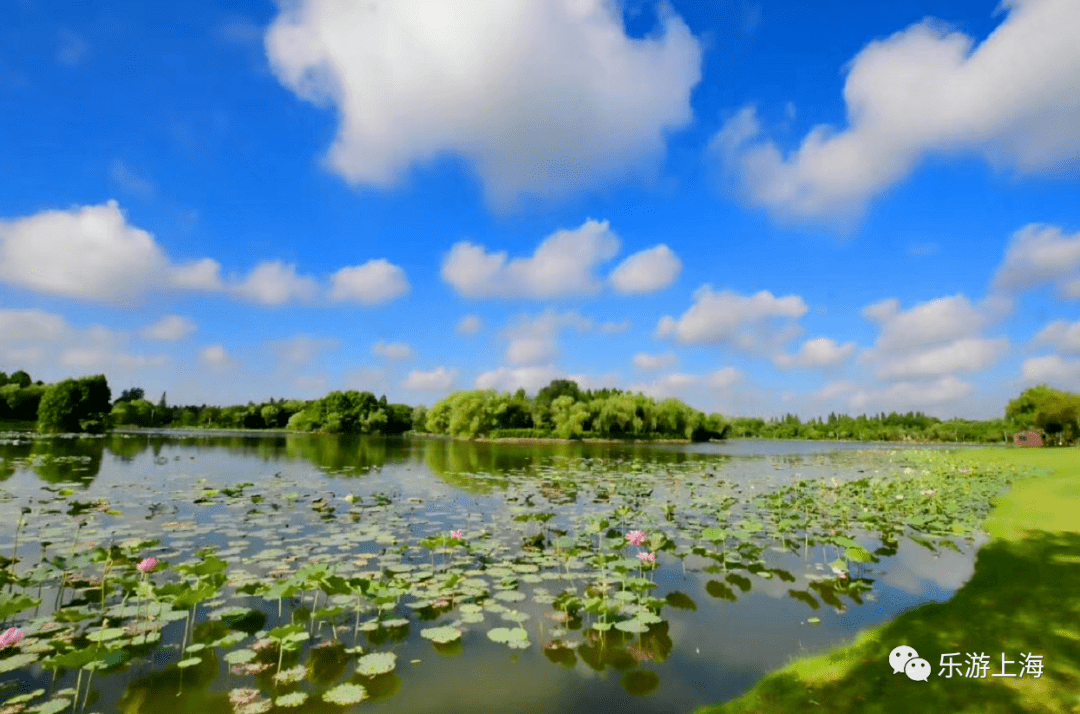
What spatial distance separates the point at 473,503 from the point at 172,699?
10.5 metres

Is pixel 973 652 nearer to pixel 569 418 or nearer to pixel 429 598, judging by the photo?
pixel 429 598

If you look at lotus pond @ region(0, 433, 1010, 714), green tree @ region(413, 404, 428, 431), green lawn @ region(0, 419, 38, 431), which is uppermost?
green tree @ region(413, 404, 428, 431)

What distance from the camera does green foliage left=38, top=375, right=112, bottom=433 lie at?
51438 mm

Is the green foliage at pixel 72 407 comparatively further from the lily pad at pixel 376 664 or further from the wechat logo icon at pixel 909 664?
the wechat logo icon at pixel 909 664

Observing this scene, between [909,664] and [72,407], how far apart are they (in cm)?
7019

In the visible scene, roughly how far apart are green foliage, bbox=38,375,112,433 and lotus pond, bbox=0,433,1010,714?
4917cm

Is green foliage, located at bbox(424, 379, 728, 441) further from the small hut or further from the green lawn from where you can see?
the green lawn

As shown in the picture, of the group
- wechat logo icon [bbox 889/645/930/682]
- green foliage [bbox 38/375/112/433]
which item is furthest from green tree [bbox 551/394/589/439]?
wechat logo icon [bbox 889/645/930/682]

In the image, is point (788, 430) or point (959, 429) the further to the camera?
point (788, 430)

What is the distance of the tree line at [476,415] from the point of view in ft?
174

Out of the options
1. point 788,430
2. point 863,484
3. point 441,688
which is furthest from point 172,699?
point 788,430

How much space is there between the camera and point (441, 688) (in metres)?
4.90

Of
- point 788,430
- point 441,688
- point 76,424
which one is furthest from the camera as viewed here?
point 788,430

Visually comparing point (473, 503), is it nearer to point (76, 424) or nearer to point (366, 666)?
point (366, 666)
